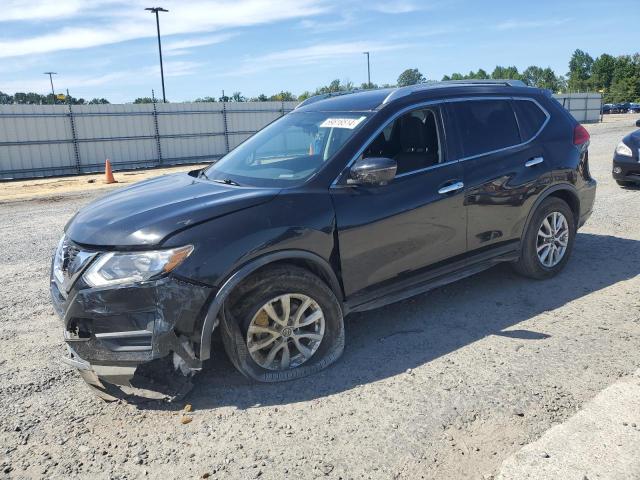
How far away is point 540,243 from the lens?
521cm

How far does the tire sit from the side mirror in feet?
6.25

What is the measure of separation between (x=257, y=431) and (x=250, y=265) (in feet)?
3.15

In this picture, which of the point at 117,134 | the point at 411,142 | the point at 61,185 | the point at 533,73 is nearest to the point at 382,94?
the point at 411,142

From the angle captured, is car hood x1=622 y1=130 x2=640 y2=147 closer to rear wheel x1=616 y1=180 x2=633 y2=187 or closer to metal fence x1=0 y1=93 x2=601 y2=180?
rear wheel x1=616 y1=180 x2=633 y2=187

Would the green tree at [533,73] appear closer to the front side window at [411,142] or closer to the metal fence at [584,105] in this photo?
the metal fence at [584,105]

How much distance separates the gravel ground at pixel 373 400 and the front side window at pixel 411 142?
4.27 ft

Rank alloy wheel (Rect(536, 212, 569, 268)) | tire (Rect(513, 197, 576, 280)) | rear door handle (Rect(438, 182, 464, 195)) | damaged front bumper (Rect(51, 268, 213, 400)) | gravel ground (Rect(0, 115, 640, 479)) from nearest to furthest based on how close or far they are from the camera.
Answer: gravel ground (Rect(0, 115, 640, 479)) → damaged front bumper (Rect(51, 268, 213, 400)) → rear door handle (Rect(438, 182, 464, 195)) → tire (Rect(513, 197, 576, 280)) → alloy wheel (Rect(536, 212, 569, 268))

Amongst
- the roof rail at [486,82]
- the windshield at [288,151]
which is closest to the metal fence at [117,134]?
the roof rail at [486,82]

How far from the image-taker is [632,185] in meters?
10.4

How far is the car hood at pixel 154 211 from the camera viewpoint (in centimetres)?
323

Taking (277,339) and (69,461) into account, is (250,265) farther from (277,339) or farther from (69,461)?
(69,461)

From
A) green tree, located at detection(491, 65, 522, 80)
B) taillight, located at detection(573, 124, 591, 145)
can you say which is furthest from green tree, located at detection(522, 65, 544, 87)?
taillight, located at detection(573, 124, 591, 145)

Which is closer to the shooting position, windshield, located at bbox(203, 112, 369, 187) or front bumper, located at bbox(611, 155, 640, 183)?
windshield, located at bbox(203, 112, 369, 187)

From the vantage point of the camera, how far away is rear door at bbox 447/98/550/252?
14.9ft
